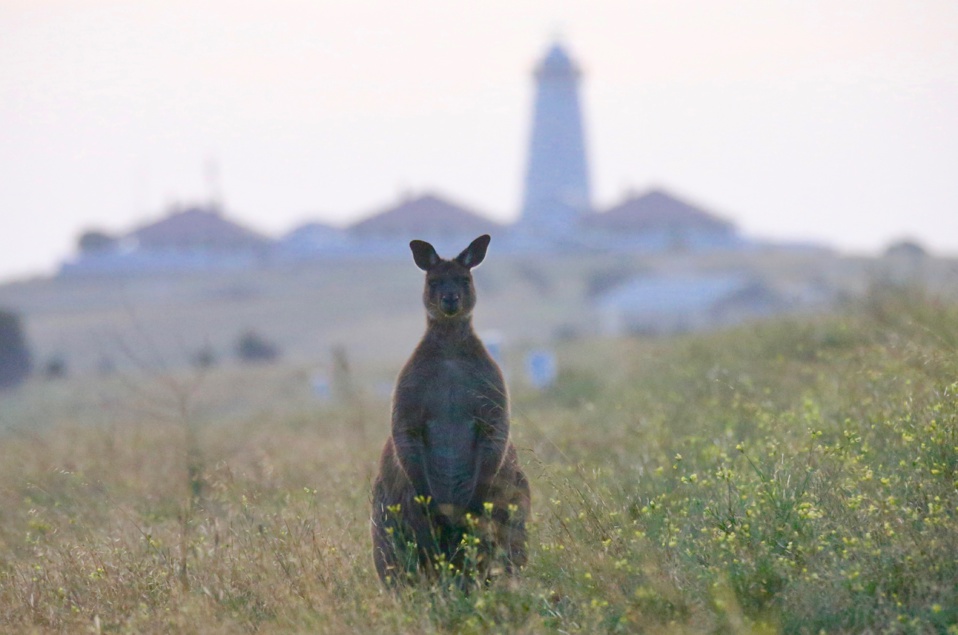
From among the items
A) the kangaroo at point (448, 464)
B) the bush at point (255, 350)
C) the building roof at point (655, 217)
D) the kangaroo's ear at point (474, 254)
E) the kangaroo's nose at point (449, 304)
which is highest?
the building roof at point (655, 217)

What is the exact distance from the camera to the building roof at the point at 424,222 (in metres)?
82.1

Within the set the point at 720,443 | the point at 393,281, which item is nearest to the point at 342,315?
the point at 393,281

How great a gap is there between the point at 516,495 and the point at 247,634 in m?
1.67

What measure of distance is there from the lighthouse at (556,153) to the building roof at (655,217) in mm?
4505

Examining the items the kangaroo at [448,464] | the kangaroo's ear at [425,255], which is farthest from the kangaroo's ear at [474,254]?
the kangaroo at [448,464]

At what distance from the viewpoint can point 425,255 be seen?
25.6 ft

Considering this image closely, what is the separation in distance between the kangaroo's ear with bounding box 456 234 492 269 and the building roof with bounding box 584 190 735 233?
7244 cm

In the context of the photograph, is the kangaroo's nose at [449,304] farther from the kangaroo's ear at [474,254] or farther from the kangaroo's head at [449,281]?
the kangaroo's ear at [474,254]

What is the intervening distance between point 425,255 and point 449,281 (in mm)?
318

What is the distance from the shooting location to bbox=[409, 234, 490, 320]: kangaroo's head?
7.37m

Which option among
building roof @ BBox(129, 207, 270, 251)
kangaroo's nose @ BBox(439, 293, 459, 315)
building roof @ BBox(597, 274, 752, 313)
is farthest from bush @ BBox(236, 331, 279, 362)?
kangaroo's nose @ BBox(439, 293, 459, 315)

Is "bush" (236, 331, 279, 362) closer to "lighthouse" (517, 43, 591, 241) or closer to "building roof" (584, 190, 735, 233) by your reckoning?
"building roof" (584, 190, 735, 233)

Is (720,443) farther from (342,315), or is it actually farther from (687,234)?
(687,234)

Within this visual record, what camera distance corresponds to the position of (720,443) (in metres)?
9.34
